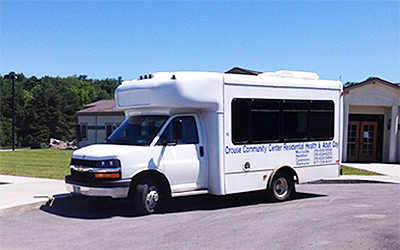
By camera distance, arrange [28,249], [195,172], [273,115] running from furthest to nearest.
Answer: [273,115] → [195,172] → [28,249]

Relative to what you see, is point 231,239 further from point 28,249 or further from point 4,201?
point 4,201

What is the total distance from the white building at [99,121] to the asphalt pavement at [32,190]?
87.8 feet

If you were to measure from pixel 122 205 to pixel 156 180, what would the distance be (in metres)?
1.57

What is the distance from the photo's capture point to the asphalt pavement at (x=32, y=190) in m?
10.1

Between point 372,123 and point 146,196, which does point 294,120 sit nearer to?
point 146,196

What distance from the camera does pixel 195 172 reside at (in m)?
10.2

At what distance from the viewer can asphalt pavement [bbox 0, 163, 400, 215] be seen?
397 inches

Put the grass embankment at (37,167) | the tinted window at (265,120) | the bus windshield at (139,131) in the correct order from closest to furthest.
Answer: the bus windshield at (139,131) < the tinted window at (265,120) < the grass embankment at (37,167)

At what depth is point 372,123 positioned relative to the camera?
78.8ft

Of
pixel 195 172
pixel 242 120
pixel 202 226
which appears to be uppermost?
pixel 242 120

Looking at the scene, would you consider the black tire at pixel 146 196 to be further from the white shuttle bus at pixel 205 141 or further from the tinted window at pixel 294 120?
the tinted window at pixel 294 120

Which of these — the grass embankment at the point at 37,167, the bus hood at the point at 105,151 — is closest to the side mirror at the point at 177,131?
the bus hood at the point at 105,151

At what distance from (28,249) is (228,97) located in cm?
523

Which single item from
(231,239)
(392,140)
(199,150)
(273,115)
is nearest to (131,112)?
(199,150)
